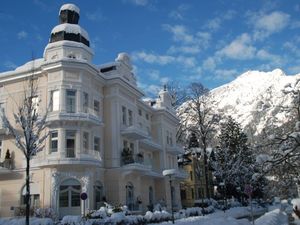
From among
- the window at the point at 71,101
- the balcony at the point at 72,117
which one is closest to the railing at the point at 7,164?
the balcony at the point at 72,117

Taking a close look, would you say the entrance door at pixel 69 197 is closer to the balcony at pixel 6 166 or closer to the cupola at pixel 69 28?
the balcony at pixel 6 166

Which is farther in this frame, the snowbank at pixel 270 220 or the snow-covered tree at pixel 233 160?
the snow-covered tree at pixel 233 160

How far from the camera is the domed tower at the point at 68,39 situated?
108 feet

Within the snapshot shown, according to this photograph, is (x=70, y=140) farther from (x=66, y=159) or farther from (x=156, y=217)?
(x=156, y=217)

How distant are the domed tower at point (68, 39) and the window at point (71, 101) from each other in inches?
119

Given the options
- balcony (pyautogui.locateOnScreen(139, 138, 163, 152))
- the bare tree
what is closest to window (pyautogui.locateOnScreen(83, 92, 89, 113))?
balcony (pyautogui.locateOnScreen(139, 138, 163, 152))

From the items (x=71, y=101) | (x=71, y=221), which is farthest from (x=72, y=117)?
(x=71, y=221)

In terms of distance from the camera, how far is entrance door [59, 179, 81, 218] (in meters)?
30.2

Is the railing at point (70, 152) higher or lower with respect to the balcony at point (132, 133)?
lower

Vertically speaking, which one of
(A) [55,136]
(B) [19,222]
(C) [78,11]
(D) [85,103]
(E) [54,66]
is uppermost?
(C) [78,11]

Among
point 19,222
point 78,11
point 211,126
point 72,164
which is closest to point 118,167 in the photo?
point 72,164

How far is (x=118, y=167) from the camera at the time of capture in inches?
1358

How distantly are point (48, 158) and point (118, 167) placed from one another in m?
6.68

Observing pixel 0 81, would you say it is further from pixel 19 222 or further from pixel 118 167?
pixel 19 222
